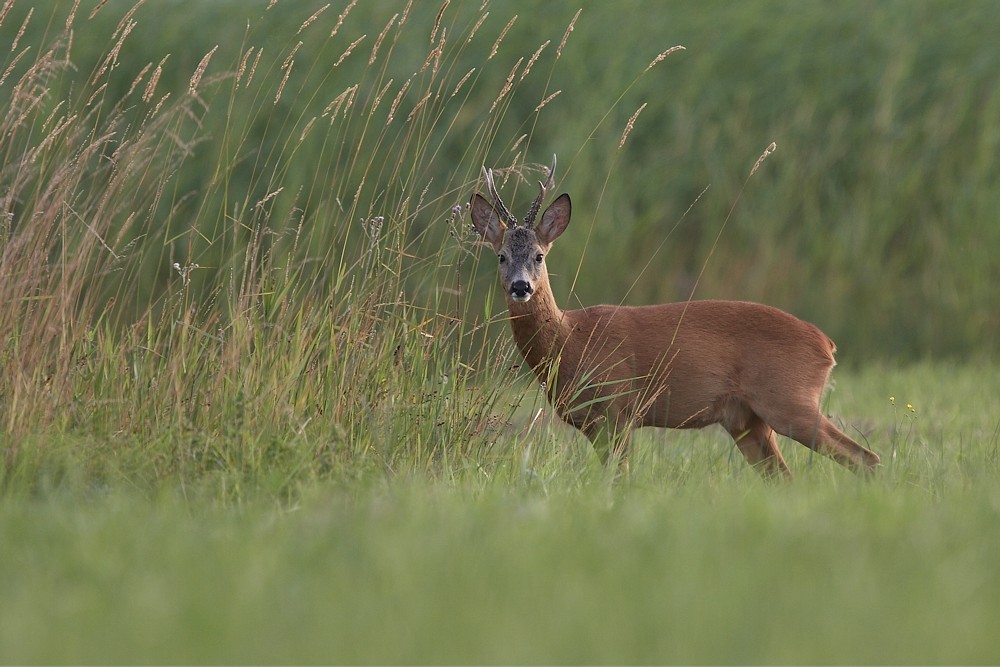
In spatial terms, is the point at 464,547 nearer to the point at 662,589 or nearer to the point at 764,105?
the point at 662,589

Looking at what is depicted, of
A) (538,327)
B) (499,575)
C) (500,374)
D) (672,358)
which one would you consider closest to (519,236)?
(538,327)

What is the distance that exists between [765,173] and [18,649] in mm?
8948

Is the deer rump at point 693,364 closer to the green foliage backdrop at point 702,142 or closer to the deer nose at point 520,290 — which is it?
the deer nose at point 520,290

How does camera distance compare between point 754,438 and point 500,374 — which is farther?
point 754,438

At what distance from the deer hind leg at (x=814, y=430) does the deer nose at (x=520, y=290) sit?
1.26m

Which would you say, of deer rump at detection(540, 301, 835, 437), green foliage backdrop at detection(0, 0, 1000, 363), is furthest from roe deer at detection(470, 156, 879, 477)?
green foliage backdrop at detection(0, 0, 1000, 363)

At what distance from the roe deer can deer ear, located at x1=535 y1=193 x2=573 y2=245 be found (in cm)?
1

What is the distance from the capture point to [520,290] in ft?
20.9

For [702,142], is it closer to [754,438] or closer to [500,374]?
[754,438]

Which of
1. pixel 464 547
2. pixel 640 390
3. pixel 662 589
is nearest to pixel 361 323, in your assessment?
pixel 640 390

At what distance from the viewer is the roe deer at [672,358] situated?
659 centimetres

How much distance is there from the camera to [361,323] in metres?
5.87

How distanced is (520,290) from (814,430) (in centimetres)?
142

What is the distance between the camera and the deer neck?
6.67 metres
